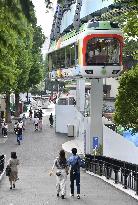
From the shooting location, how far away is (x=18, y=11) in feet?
27.1

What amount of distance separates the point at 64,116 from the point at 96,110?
15.5m

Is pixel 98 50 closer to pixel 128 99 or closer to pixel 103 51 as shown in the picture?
pixel 103 51

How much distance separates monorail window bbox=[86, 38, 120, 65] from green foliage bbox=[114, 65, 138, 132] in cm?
825

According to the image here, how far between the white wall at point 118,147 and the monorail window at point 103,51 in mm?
3425

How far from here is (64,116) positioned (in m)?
43.4

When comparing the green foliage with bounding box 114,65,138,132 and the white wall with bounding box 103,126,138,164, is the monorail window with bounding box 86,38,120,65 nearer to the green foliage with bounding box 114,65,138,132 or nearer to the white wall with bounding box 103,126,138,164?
the white wall with bounding box 103,126,138,164

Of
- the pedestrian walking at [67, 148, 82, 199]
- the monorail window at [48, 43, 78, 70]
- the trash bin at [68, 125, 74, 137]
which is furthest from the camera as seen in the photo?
the trash bin at [68, 125, 74, 137]

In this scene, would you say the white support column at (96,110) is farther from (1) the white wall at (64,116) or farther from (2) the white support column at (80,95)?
(1) the white wall at (64,116)

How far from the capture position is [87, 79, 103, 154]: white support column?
28.0m

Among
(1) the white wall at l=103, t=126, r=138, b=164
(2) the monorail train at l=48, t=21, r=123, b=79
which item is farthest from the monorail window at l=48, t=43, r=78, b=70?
(1) the white wall at l=103, t=126, r=138, b=164

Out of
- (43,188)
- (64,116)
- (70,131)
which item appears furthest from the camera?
(64,116)

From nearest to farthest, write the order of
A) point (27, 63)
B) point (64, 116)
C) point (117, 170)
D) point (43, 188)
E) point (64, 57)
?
1. point (117, 170)
2. point (43, 188)
3. point (64, 57)
4. point (64, 116)
5. point (27, 63)

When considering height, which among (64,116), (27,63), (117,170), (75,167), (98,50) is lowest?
(117,170)

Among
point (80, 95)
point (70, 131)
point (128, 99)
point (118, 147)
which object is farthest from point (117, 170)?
point (70, 131)
